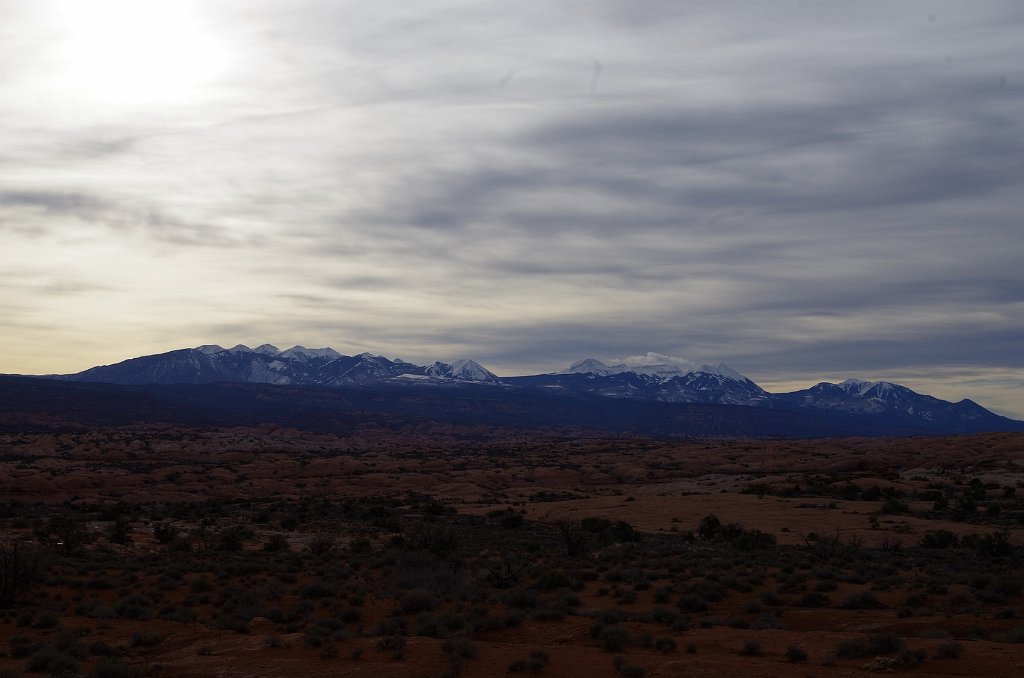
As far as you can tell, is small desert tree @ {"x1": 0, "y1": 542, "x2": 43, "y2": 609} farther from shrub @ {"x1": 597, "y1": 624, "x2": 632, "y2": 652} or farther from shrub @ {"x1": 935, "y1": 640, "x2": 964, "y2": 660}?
shrub @ {"x1": 935, "y1": 640, "x2": 964, "y2": 660}

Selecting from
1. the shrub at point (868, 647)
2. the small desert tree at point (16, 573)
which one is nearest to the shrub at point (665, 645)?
the shrub at point (868, 647)

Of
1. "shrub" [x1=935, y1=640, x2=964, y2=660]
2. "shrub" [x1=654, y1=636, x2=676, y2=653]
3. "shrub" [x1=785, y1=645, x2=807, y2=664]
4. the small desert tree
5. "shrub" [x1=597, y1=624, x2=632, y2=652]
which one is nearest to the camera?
"shrub" [x1=935, y1=640, x2=964, y2=660]

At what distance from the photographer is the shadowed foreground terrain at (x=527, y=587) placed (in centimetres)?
1494

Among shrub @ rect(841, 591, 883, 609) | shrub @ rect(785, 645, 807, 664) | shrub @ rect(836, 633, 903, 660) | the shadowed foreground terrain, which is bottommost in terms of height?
the shadowed foreground terrain

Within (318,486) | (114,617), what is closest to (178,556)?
(114,617)

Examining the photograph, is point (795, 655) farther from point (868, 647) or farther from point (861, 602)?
point (861, 602)

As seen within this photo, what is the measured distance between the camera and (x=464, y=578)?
24078mm

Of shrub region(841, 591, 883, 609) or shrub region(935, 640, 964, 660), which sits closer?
shrub region(935, 640, 964, 660)

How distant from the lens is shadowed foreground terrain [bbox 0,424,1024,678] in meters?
14.9

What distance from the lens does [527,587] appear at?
23.3m

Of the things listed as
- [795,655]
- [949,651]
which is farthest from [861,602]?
[795,655]

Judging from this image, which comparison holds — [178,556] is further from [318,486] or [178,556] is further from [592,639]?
[318,486]

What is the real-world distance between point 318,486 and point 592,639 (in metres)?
60.1

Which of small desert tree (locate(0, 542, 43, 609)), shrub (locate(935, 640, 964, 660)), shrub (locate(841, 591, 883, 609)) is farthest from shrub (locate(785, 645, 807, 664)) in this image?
small desert tree (locate(0, 542, 43, 609))
